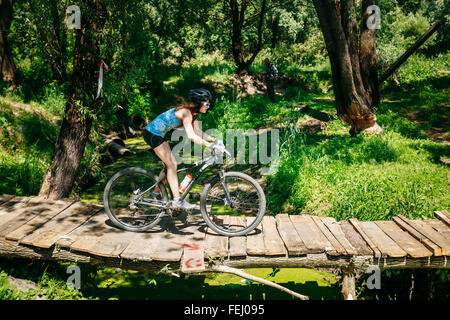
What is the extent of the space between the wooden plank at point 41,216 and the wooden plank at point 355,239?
4.06 metres

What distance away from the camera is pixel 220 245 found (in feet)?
14.6

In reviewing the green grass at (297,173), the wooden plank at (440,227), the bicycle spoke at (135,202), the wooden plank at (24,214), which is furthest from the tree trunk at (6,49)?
the wooden plank at (440,227)

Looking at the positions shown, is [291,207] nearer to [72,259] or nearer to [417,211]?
[417,211]

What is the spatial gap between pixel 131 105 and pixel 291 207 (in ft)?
26.4

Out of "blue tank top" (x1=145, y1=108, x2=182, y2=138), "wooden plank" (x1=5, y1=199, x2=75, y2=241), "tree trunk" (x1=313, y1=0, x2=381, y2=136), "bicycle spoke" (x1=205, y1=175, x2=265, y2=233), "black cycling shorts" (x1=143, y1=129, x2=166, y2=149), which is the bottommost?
"wooden plank" (x1=5, y1=199, x2=75, y2=241)

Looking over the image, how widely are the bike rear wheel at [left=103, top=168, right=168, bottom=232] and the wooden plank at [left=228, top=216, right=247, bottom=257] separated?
3.22ft

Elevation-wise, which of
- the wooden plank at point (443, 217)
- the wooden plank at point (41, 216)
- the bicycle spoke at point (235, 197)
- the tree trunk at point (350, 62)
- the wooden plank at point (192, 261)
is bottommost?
the wooden plank at point (192, 261)

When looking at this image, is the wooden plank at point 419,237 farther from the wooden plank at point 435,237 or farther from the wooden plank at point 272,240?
the wooden plank at point 272,240

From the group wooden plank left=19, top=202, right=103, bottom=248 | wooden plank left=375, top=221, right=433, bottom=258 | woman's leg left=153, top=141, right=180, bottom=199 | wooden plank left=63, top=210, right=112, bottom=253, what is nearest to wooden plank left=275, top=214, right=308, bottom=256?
wooden plank left=375, top=221, right=433, bottom=258

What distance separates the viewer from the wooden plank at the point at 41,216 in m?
4.49

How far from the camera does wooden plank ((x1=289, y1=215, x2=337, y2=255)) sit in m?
4.39

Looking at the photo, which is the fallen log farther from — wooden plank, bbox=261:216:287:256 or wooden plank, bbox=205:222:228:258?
wooden plank, bbox=205:222:228:258
